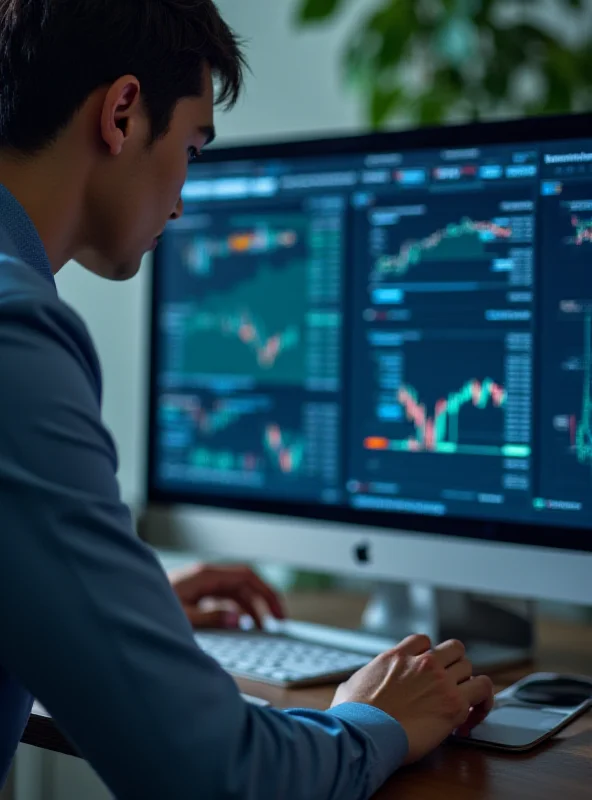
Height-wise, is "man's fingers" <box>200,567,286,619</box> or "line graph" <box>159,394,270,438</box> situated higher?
"line graph" <box>159,394,270,438</box>

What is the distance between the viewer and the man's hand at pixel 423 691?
0.81 meters

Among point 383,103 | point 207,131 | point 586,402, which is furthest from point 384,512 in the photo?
point 383,103

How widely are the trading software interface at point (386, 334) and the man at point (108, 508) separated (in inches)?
11.4

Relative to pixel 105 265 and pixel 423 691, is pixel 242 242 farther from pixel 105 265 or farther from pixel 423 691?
pixel 423 691

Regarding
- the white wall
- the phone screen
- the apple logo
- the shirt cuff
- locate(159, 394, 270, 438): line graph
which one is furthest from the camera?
the white wall

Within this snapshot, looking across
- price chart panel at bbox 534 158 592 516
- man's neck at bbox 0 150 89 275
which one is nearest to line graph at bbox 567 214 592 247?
price chart panel at bbox 534 158 592 516

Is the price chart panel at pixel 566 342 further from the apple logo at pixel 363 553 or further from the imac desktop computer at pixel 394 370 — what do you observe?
the apple logo at pixel 363 553

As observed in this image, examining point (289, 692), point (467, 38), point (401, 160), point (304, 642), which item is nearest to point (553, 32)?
point (467, 38)

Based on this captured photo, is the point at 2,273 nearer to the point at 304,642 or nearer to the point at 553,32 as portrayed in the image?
the point at 304,642

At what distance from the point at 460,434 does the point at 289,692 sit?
33 centimetres

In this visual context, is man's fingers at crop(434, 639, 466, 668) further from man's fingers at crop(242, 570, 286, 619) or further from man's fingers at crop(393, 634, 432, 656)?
man's fingers at crop(242, 570, 286, 619)

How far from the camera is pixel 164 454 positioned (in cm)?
Answer: 137

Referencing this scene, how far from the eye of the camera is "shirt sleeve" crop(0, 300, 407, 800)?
605 millimetres

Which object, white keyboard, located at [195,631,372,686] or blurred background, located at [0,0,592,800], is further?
blurred background, located at [0,0,592,800]
